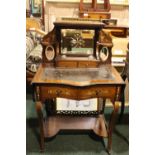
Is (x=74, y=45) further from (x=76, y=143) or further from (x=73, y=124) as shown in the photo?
(x=76, y=143)

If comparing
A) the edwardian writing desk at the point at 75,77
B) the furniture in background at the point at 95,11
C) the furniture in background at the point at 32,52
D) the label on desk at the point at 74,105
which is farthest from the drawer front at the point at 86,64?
the furniture in background at the point at 95,11

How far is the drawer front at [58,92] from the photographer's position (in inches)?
57.3

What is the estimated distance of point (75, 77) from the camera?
4.96ft

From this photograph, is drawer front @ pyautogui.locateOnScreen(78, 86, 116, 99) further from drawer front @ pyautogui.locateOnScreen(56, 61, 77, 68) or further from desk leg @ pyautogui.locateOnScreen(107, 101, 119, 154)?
drawer front @ pyautogui.locateOnScreen(56, 61, 77, 68)

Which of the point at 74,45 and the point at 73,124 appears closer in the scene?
the point at 74,45

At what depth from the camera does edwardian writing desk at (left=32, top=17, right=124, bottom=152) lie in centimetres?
146

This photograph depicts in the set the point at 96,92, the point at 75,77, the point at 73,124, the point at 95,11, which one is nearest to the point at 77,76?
the point at 75,77

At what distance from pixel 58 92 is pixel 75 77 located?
0.45 feet

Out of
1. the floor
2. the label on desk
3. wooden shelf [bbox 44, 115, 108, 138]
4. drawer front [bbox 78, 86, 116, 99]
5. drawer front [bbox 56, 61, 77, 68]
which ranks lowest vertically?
the floor

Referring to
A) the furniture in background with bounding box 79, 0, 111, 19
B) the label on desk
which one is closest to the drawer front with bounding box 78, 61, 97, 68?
the label on desk

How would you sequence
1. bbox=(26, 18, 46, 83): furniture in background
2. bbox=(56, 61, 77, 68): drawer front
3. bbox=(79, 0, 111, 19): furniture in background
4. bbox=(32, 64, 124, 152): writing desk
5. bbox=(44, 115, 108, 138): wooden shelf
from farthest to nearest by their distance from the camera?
bbox=(79, 0, 111, 19): furniture in background → bbox=(26, 18, 46, 83): furniture in background → bbox=(44, 115, 108, 138): wooden shelf → bbox=(56, 61, 77, 68): drawer front → bbox=(32, 64, 124, 152): writing desk

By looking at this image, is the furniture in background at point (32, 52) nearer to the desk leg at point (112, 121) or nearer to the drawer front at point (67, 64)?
the drawer front at point (67, 64)
